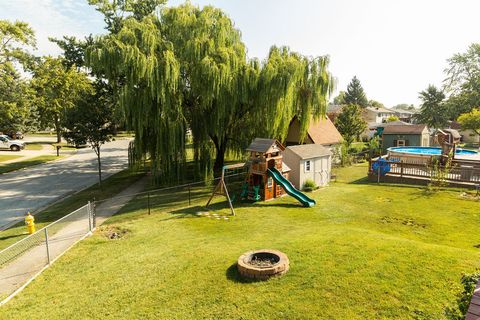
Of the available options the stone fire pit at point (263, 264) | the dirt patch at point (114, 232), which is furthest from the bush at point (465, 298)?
the dirt patch at point (114, 232)

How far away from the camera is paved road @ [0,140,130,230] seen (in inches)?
706

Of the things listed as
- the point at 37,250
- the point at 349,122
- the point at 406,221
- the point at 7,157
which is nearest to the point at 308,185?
the point at 406,221

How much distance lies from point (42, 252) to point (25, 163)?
2697 cm

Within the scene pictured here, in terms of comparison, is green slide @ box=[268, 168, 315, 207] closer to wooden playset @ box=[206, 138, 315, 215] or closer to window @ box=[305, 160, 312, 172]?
wooden playset @ box=[206, 138, 315, 215]

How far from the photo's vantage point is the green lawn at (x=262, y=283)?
6.55 m

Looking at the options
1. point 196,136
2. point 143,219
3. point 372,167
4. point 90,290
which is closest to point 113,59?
point 196,136

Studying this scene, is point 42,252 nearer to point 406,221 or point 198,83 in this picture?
point 198,83

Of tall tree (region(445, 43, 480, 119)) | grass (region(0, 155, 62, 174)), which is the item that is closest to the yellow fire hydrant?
grass (region(0, 155, 62, 174))

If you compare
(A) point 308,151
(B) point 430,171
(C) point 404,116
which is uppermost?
(C) point 404,116

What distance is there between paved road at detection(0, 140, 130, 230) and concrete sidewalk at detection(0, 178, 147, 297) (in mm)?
→ 4435

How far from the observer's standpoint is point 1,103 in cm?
2952

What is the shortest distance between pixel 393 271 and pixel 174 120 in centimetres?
1406

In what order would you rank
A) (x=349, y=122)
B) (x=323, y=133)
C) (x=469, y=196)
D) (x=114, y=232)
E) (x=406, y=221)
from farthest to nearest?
(x=349, y=122)
(x=323, y=133)
(x=469, y=196)
(x=406, y=221)
(x=114, y=232)

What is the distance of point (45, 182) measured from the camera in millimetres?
24359
